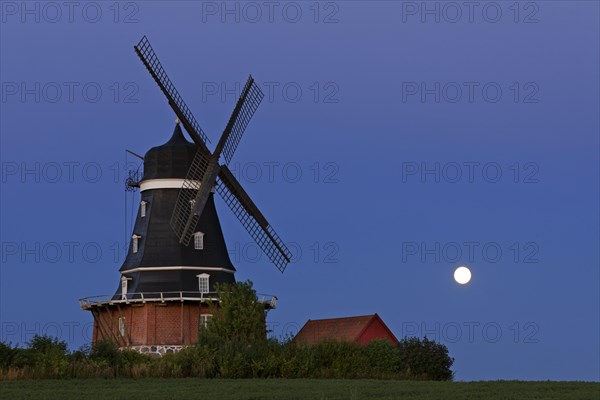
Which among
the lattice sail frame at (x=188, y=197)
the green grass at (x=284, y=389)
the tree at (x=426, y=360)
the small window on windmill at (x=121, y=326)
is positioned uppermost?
the lattice sail frame at (x=188, y=197)

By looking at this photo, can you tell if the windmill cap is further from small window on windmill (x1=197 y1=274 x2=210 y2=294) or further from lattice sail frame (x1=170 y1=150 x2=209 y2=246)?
small window on windmill (x1=197 y1=274 x2=210 y2=294)

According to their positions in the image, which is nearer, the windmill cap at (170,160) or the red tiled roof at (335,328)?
the windmill cap at (170,160)

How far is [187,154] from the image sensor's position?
6056cm

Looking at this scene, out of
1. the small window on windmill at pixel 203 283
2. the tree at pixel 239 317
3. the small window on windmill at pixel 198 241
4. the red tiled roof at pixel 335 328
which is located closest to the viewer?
the tree at pixel 239 317

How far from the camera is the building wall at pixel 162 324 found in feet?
190

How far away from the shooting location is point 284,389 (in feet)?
126

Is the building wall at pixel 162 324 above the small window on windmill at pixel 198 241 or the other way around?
the other way around

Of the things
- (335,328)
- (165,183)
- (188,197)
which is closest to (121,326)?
(188,197)

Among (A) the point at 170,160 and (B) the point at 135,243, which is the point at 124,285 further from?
(A) the point at 170,160

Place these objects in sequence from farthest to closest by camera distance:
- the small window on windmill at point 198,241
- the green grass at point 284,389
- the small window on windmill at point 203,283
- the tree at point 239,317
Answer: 1. the small window on windmill at point 198,241
2. the small window on windmill at point 203,283
3. the tree at point 239,317
4. the green grass at point 284,389

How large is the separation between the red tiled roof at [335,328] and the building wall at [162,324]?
708 cm

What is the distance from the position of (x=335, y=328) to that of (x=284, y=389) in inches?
1142

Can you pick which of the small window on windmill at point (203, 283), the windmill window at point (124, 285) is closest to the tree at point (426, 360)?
the small window on windmill at point (203, 283)

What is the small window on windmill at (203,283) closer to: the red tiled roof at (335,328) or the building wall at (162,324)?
the building wall at (162,324)
